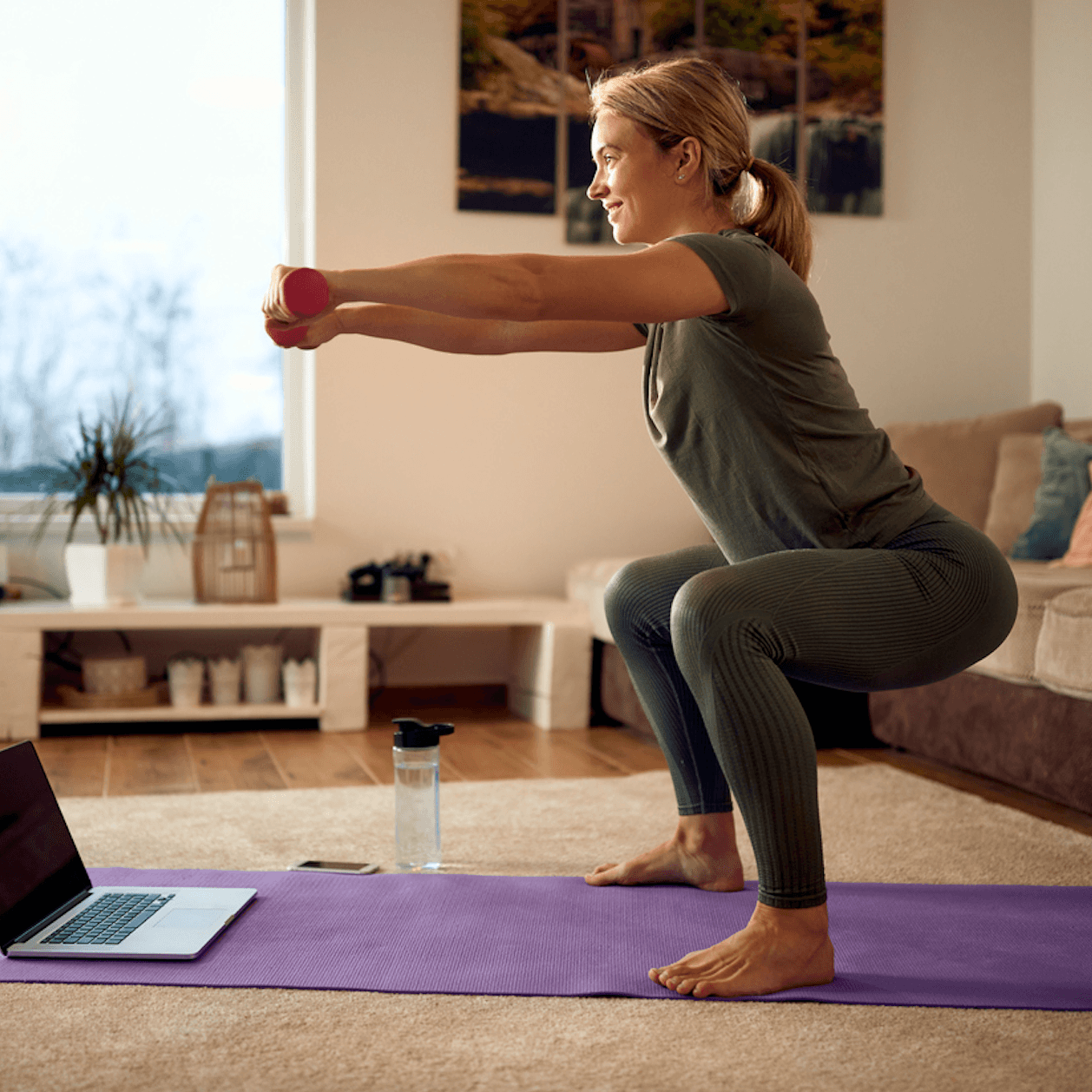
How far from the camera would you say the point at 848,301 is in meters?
4.18

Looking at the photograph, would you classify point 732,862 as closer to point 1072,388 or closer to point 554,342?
point 554,342

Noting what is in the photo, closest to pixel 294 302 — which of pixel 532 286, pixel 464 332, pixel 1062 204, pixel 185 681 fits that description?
pixel 532 286

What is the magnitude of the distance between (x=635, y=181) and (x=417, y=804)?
38.3 inches

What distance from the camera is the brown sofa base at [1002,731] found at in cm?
216

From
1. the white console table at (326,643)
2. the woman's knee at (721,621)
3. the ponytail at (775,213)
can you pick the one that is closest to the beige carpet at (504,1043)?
the woman's knee at (721,621)

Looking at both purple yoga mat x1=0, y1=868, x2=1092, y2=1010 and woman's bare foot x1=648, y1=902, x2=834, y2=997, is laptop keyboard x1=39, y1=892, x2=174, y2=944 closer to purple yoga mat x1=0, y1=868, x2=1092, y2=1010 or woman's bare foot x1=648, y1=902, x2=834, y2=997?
purple yoga mat x1=0, y1=868, x2=1092, y2=1010

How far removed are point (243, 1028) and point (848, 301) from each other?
11.5 ft

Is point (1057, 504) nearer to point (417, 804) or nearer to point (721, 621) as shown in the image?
point (417, 804)

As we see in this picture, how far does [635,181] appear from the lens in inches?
60.3

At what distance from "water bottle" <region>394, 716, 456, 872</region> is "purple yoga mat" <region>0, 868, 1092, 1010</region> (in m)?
0.10

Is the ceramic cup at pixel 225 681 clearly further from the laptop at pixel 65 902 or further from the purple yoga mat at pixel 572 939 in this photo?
the laptop at pixel 65 902

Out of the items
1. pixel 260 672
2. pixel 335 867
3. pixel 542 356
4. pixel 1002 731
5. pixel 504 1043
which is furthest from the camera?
pixel 542 356

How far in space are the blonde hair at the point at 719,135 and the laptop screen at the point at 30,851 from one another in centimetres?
109

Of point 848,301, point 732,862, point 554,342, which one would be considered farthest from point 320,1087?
point 848,301
